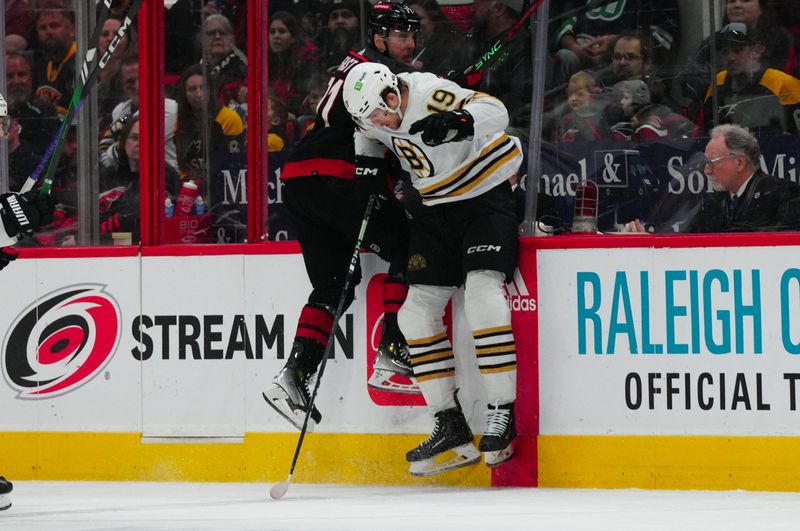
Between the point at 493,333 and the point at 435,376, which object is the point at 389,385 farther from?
the point at 493,333

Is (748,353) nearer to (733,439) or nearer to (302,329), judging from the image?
(733,439)

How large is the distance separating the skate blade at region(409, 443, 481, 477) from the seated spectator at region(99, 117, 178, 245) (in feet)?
4.68

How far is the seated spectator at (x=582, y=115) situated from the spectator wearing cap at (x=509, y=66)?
16 cm

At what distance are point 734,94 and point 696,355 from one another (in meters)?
0.90

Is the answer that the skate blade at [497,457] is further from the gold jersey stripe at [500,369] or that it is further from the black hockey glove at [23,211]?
the black hockey glove at [23,211]

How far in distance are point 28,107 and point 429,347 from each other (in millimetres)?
1951

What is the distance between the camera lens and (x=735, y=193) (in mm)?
4586

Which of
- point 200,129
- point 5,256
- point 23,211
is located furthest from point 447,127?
point 5,256

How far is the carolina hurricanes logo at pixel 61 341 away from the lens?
5133mm

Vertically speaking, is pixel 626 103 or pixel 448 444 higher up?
pixel 626 103

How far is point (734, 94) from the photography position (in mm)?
4598

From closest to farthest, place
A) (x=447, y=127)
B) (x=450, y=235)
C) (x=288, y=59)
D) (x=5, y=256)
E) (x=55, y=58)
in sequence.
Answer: (x=447, y=127), (x=5, y=256), (x=450, y=235), (x=288, y=59), (x=55, y=58)

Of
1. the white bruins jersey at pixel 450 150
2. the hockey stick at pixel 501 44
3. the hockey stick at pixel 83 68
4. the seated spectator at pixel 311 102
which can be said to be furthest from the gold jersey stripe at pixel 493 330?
the hockey stick at pixel 83 68

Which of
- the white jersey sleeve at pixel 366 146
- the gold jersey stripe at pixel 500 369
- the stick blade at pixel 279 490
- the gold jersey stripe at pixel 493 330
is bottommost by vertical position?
the stick blade at pixel 279 490
